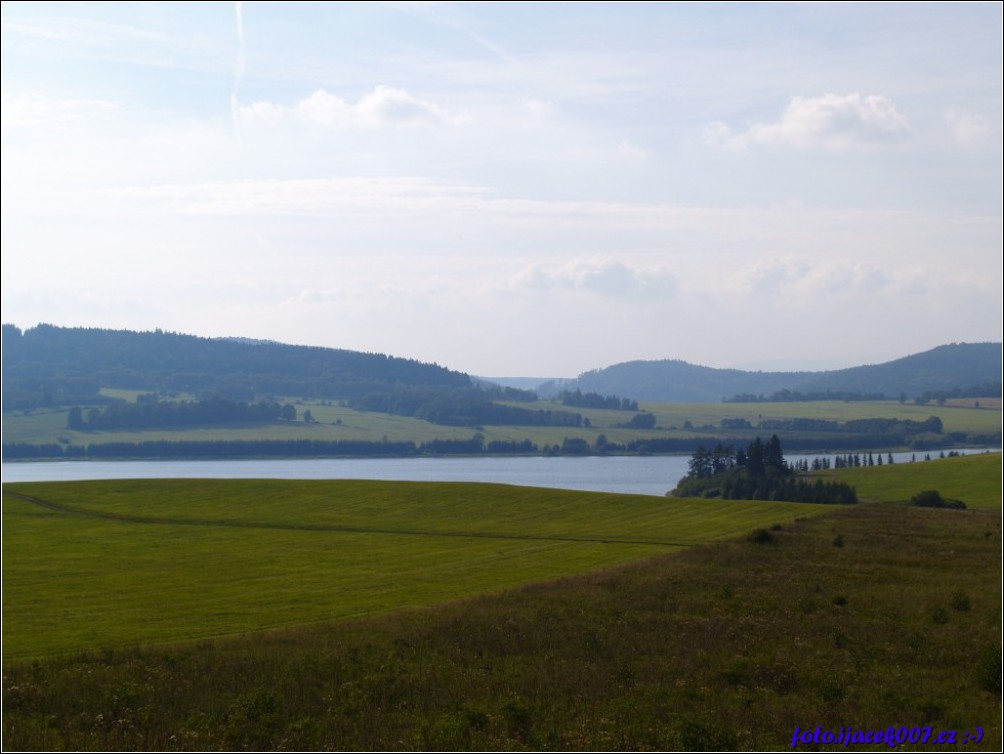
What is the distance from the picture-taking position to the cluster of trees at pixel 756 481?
324 feet

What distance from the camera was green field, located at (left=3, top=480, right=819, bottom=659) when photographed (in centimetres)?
3450

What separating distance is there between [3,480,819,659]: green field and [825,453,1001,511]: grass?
26.5 m

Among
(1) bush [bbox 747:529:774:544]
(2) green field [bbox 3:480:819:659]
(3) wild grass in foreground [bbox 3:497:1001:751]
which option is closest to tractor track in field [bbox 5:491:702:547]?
(2) green field [bbox 3:480:819:659]

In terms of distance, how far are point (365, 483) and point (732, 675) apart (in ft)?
223

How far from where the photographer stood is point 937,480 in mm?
110188

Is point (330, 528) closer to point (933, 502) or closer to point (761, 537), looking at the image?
point (761, 537)

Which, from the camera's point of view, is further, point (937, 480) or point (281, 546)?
point (937, 480)

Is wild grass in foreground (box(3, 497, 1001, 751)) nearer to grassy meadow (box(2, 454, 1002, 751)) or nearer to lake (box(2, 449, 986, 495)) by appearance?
grassy meadow (box(2, 454, 1002, 751))

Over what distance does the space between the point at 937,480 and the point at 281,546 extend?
76.7 m

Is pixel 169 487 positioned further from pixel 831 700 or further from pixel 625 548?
pixel 831 700

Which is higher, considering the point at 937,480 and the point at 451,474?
the point at 937,480

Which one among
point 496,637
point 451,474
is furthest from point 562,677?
point 451,474

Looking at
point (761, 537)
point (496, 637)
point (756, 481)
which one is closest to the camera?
point (496, 637)

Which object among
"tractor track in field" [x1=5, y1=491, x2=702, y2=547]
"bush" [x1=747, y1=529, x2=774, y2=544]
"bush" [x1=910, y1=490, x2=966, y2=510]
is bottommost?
"bush" [x1=910, y1=490, x2=966, y2=510]
